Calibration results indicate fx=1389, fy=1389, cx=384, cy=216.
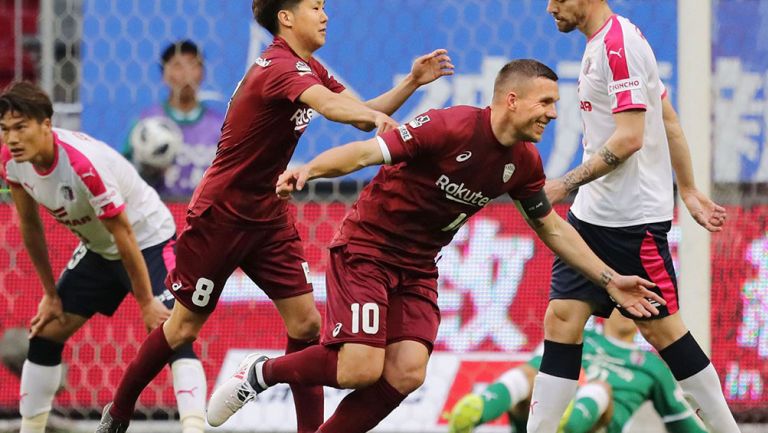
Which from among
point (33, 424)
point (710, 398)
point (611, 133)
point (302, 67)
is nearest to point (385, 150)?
point (302, 67)

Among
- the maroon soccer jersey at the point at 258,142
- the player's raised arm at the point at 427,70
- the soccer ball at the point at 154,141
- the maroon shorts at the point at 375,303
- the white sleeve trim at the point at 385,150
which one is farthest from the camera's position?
the soccer ball at the point at 154,141

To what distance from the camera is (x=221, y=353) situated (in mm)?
6773

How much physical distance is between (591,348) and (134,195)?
2093 millimetres

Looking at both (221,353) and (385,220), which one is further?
(221,353)

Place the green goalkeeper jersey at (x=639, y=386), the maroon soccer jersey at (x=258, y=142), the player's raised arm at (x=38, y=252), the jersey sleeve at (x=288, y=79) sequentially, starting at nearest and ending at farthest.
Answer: the jersey sleeve at (x=288, y=79)
the maroon soccer jersey at (x=258, y=142)
the player's raised arm at (x=38, y=252)
the green goalkeeper jersey at (x=639, y=386)

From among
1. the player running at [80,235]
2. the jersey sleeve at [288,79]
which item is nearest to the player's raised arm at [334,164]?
the jersey sleeve at [288,79]

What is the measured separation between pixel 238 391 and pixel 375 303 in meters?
0.70

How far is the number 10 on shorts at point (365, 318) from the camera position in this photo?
4.60m

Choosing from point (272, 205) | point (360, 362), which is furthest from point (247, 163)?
point (360, 362)

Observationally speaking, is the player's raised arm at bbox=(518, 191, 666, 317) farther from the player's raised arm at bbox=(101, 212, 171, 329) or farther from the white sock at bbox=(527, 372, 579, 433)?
the player's raised arm at bbox=(101, 212, 171, 329)

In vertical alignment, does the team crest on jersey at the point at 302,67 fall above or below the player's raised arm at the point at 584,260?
above

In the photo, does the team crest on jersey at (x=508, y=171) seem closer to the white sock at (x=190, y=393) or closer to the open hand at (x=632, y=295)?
the open hand at (x=632, y=295)

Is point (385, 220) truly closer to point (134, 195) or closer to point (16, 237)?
point (134, 195)

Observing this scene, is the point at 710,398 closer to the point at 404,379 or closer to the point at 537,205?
the point at 537,205
